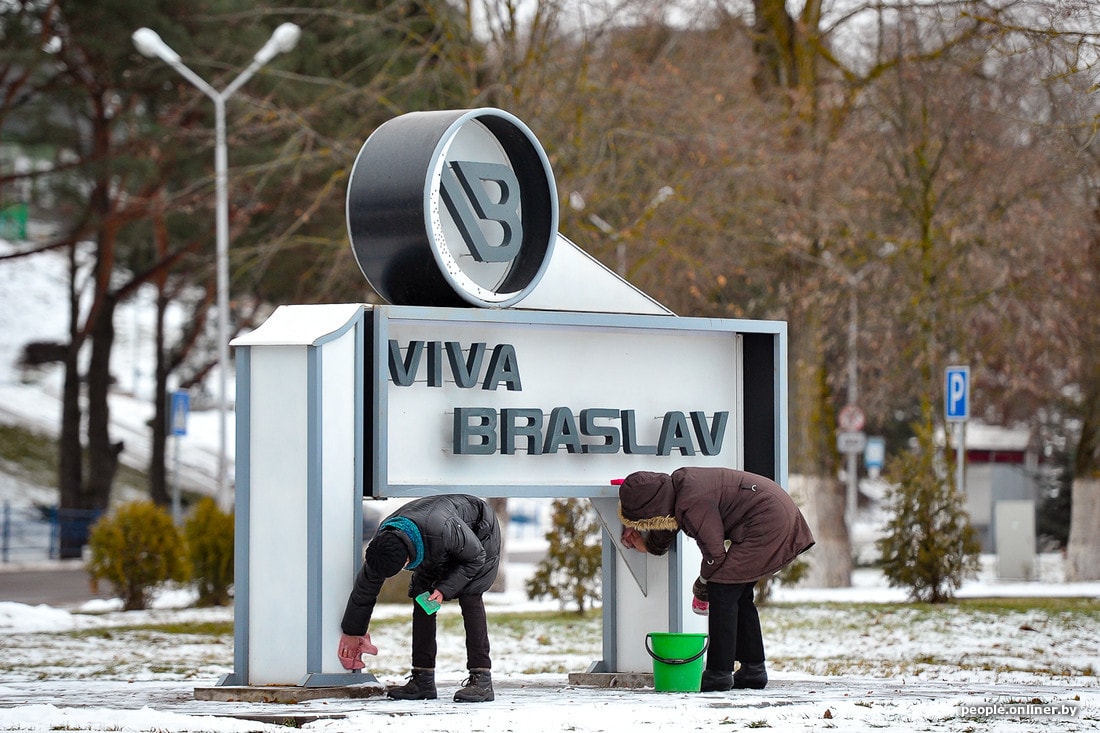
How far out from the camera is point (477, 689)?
788 centimetres

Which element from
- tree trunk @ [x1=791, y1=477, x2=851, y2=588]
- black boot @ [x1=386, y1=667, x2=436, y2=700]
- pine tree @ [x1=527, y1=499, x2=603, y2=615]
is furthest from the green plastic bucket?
tree trunk @ [x1=791, y1=477, x2=851, y2=588]

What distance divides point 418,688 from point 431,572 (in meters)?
0.67

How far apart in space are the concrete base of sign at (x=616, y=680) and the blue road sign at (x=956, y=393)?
10836 mm

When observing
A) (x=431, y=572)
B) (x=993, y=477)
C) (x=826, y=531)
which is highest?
(x=431, y=572)

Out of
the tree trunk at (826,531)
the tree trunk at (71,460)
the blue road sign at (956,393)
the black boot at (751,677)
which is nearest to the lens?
the black boot at (751,677)

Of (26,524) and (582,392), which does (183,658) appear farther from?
(26,524)

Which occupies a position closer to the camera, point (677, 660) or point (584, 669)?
point (677, 660)

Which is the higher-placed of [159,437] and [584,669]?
[159,437]

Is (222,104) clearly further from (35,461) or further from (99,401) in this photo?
(35,461)

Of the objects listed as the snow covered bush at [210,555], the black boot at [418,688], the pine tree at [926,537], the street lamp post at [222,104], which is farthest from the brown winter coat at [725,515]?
the street lamp post at [222,104]

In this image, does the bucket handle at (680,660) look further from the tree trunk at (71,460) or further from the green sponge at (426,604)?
the tree trunk at (71,460)

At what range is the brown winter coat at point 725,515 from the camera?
8.22 m

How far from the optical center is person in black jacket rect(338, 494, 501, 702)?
24.6 ft

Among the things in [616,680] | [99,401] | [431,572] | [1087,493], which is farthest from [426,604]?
[99,401]
